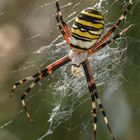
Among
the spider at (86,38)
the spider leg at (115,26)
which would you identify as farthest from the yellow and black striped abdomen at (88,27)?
the spider leg at (115,26)

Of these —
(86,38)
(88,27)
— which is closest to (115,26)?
(86,38)

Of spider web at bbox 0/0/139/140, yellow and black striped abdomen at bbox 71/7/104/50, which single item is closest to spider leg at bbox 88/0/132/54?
yellow and black striped abdomen at bbox 71/7/104/50

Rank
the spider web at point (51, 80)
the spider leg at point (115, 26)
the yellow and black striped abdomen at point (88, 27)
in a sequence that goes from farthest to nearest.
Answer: the spider web at point (51, 80)
the spider leg at point (115, 26)
the yellow and black striped abdomen at point (88, 27)

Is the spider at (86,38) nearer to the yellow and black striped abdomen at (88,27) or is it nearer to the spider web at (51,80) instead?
the yellow and black striped abdomen at (88,27)

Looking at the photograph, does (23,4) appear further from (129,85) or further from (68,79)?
(129,85)

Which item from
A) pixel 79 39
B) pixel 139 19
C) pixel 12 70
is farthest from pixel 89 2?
pixel 12 70
